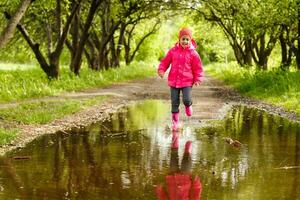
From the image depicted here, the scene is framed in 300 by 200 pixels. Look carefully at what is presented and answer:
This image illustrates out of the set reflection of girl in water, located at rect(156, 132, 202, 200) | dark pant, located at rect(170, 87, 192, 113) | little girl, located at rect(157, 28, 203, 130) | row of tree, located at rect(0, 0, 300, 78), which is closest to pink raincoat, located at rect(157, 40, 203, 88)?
little girl, located at rect(157, 28, 203, 130)

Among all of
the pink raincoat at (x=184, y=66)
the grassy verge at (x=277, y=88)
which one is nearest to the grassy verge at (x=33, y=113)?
the pink raincoat at (x=184, y=66)

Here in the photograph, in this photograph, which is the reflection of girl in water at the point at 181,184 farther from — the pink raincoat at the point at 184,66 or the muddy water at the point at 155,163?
the pink raincoat at the point at 184,66

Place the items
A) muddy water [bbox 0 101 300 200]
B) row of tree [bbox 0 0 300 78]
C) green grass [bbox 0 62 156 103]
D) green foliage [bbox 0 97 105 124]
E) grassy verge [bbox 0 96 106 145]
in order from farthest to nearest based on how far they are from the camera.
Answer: row of tree [bbox 0 0 300 78] → green grass [bbox 0 62 156 103] → green foliage [bbox 0 97 105 124] → grassy verge [bbox 0 96 106 145] → muddy water [bbox 0 101 300 200]

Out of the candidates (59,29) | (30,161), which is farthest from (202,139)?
(59,29)

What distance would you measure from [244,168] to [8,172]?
2724mm

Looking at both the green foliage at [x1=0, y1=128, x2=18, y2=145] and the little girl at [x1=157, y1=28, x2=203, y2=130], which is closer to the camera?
the green foliage at [x1=0, y1=128, x2=18, y2=145]

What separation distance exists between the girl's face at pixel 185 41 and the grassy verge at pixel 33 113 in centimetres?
318

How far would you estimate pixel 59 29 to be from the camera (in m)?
22.2

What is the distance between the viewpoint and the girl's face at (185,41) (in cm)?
912

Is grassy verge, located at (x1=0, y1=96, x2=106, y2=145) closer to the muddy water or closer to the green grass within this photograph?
the muddy water

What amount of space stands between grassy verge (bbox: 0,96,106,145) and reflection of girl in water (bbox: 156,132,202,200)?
9.38 feet

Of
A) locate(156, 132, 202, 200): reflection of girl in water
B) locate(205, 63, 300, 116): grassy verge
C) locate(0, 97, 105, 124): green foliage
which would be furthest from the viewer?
locate(205, 63, 300, 116): grassy verge

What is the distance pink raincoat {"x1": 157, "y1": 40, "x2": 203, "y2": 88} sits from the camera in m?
9.48

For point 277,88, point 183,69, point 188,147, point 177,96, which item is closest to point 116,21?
point 277,88
